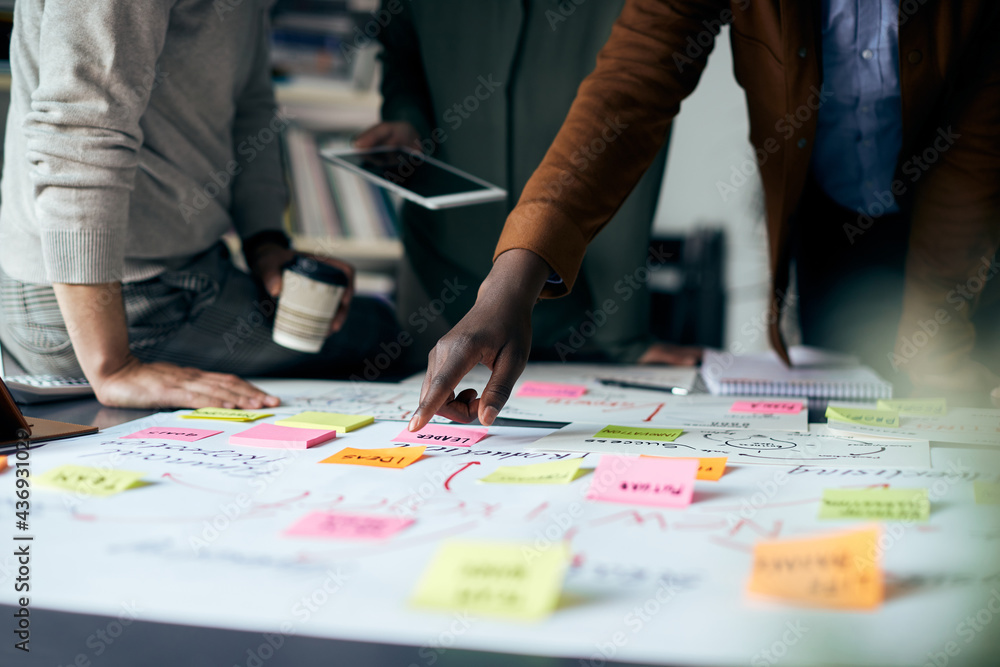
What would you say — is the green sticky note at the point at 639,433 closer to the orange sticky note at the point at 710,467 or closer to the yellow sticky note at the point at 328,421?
the orange sticky note at the point at 710,467

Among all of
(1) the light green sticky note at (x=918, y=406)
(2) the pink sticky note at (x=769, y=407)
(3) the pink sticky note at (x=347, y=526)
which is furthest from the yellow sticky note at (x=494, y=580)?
(1) the light green sticky note at (x=918, y=406)

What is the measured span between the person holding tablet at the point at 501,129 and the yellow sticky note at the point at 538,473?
82 cm

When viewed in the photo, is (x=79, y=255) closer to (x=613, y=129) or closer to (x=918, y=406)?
(x=613, y=129)

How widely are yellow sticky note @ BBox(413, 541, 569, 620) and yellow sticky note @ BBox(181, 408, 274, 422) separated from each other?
0.48m

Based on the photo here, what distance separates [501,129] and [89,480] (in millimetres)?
1151

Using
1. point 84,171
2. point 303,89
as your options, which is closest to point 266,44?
point 84,171

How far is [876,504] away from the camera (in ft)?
1.71

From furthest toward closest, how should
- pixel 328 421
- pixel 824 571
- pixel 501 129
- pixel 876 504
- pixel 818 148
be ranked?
pixel 501 129
pixel 818 148
pixel 328 421
pixel 876 504
pixel 824 571

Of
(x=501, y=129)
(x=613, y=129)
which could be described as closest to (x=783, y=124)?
(x=613, y=129)

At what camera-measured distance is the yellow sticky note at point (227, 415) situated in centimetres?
83

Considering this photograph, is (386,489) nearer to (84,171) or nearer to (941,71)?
(84,171)

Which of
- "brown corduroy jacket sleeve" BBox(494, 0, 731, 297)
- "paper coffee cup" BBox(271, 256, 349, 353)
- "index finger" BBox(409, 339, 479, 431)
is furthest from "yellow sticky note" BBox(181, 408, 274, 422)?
"brown corduroy jacket sleeve" BBox(494, 0, 731, 297)

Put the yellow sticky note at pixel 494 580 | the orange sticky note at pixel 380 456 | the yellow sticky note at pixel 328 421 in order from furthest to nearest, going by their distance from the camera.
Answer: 1. the yellow sticky note at pixel 328 421
2. the orange sticky note at pixel 380 456
3. the yellow sticky note at pixel 494 580

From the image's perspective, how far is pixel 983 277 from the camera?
110 cm
